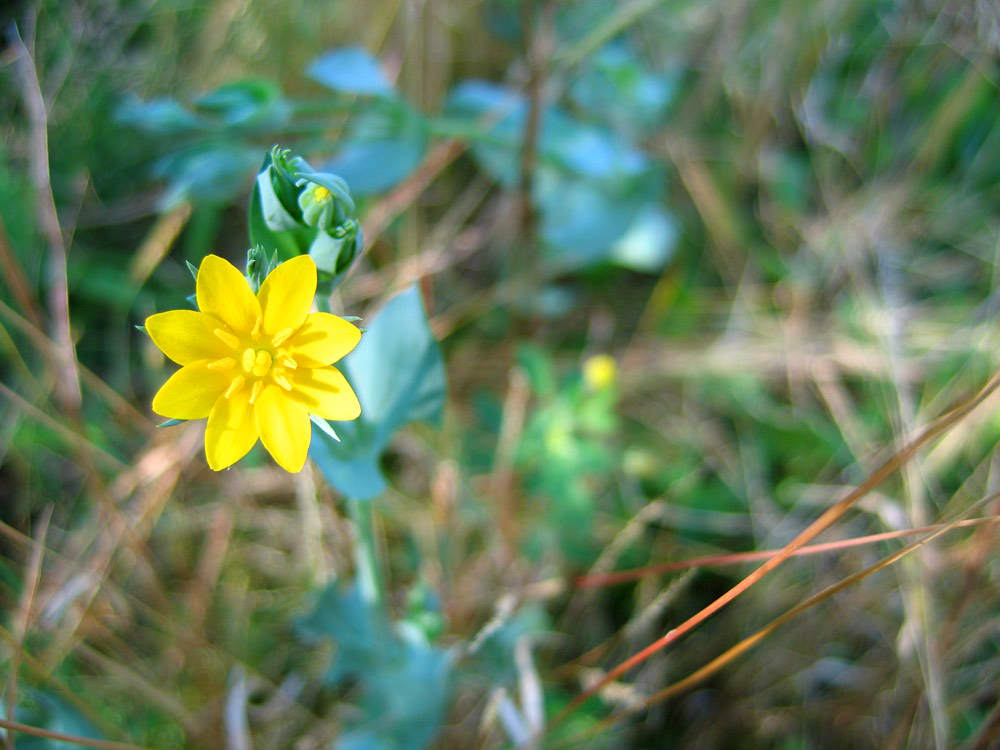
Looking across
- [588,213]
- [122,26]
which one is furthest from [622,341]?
[122,26]

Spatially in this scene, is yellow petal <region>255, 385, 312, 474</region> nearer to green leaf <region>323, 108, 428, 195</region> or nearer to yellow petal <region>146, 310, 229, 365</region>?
yellow petal <region>146, 310, 229, 365</region>

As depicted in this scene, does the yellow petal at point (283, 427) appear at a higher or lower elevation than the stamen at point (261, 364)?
lower

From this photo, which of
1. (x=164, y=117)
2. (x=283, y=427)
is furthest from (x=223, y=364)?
(x=164, y=117)

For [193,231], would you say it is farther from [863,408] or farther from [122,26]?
[863,408]

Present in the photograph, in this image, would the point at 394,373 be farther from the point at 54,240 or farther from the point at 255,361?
the point at 54,240

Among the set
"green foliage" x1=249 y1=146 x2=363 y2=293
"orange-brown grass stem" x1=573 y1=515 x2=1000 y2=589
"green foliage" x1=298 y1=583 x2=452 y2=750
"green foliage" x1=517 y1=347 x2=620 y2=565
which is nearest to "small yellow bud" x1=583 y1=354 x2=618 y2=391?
"green foliage" x1=517 y1=347 x2=620 y2=565

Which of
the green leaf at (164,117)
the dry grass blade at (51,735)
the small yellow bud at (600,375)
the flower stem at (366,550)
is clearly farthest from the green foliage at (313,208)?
the small yellow bud at (600,375)

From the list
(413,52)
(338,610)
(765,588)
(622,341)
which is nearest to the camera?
(338,610)

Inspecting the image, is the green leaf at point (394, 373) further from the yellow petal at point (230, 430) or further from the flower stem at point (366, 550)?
the yellow petal at point (230, 430)
